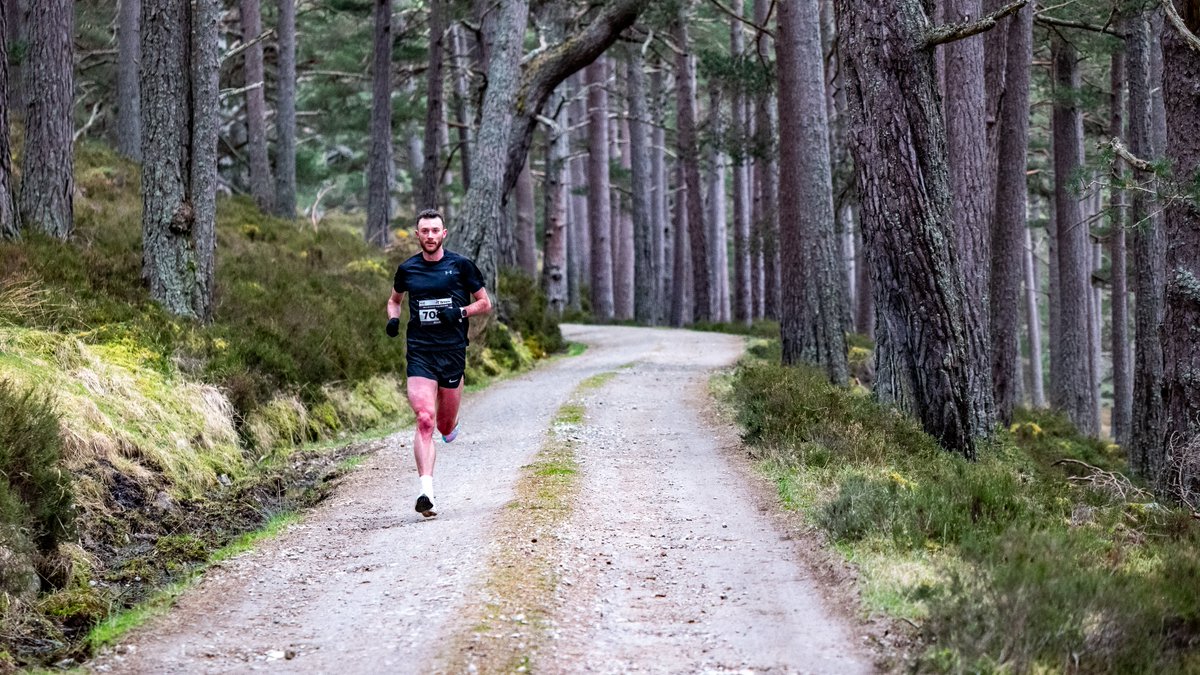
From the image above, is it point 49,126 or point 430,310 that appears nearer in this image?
point 430,310

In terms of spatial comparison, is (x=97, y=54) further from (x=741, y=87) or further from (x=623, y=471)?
(x=623, y=471)

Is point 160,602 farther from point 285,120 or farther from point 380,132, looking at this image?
point 285,120

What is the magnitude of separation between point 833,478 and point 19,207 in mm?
10479

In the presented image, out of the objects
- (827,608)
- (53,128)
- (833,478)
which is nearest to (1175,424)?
(833,478)

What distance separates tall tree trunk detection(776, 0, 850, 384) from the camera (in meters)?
16.1

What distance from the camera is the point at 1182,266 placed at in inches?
376

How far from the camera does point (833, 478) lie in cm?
835

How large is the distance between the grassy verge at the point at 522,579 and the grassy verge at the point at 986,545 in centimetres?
171

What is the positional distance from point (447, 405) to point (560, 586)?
2897mm

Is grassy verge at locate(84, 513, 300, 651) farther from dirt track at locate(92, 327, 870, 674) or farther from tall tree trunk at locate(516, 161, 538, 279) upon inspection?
tall tree trunk at locate(516, 161, 538, 279)

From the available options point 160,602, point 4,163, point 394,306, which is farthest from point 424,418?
point 4,163

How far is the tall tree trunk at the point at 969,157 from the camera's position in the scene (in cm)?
1245

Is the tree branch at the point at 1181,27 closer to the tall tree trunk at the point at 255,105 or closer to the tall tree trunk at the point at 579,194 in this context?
the tall tree trunk at the point at 255,105

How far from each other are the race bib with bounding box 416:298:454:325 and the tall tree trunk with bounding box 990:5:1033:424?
1233 cm
